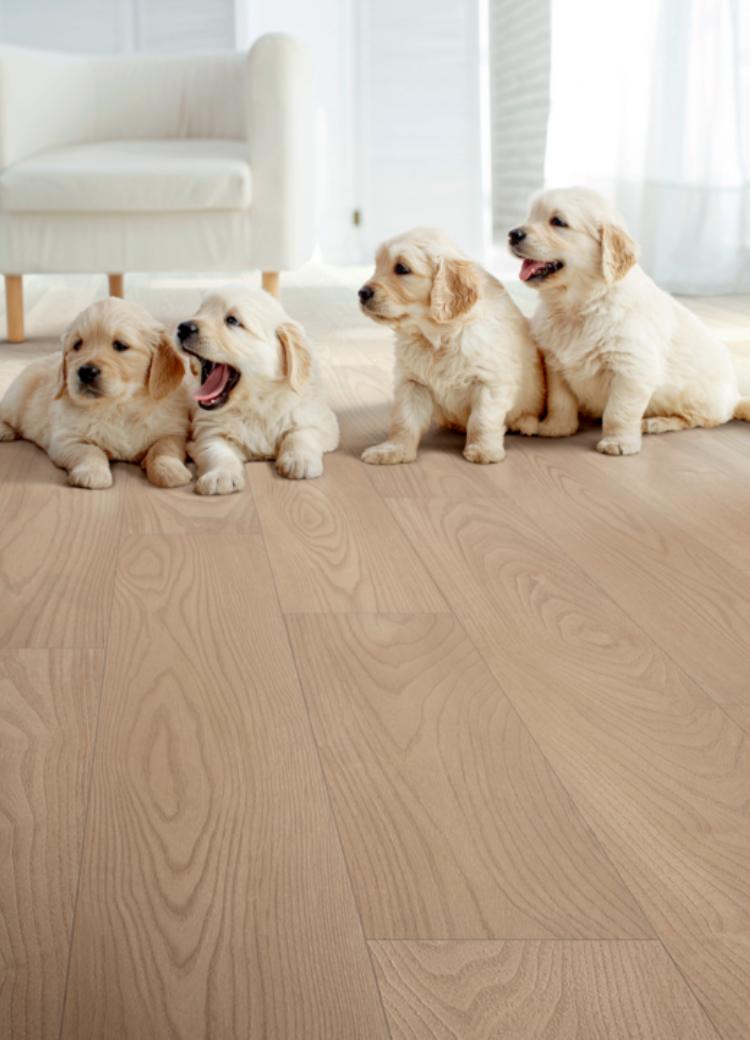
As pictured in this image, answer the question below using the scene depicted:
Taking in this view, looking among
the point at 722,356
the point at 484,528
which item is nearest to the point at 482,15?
the point at 722,356

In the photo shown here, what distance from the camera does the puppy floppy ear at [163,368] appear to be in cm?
214

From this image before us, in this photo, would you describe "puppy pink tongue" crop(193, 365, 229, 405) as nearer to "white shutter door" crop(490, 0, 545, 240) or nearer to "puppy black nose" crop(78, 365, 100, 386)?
"puppy black nose" crop(78, 365, 100, 386)

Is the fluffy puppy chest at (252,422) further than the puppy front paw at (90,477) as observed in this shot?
Yes

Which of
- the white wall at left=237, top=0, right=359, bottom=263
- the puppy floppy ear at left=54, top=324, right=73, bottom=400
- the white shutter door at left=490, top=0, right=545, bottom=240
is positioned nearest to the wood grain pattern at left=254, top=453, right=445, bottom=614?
the puppy floppy ear at left=54, top=324, right=73, bottom=400

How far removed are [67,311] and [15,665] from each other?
11.0ft

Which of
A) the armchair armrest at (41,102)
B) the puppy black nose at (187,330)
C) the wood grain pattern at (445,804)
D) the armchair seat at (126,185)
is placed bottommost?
the wood grain pattern at (445,804)

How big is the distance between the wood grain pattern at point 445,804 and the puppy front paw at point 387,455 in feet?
2.87

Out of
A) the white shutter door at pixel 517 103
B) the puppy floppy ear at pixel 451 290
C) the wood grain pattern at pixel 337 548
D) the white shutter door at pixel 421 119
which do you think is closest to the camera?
the wood grain pattern at pixel 337 548

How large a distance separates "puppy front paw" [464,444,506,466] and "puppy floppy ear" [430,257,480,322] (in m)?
0.23

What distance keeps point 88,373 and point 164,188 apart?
161cm

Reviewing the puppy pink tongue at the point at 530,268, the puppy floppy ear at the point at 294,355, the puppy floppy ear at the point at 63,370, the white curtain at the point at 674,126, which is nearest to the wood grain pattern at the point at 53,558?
the puppy floppy ear at the point at 63,370

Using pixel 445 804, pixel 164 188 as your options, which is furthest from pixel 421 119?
pixel 445 804

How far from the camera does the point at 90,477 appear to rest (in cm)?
211

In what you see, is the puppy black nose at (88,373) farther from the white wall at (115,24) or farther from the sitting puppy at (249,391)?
the white wall at (115,24)
